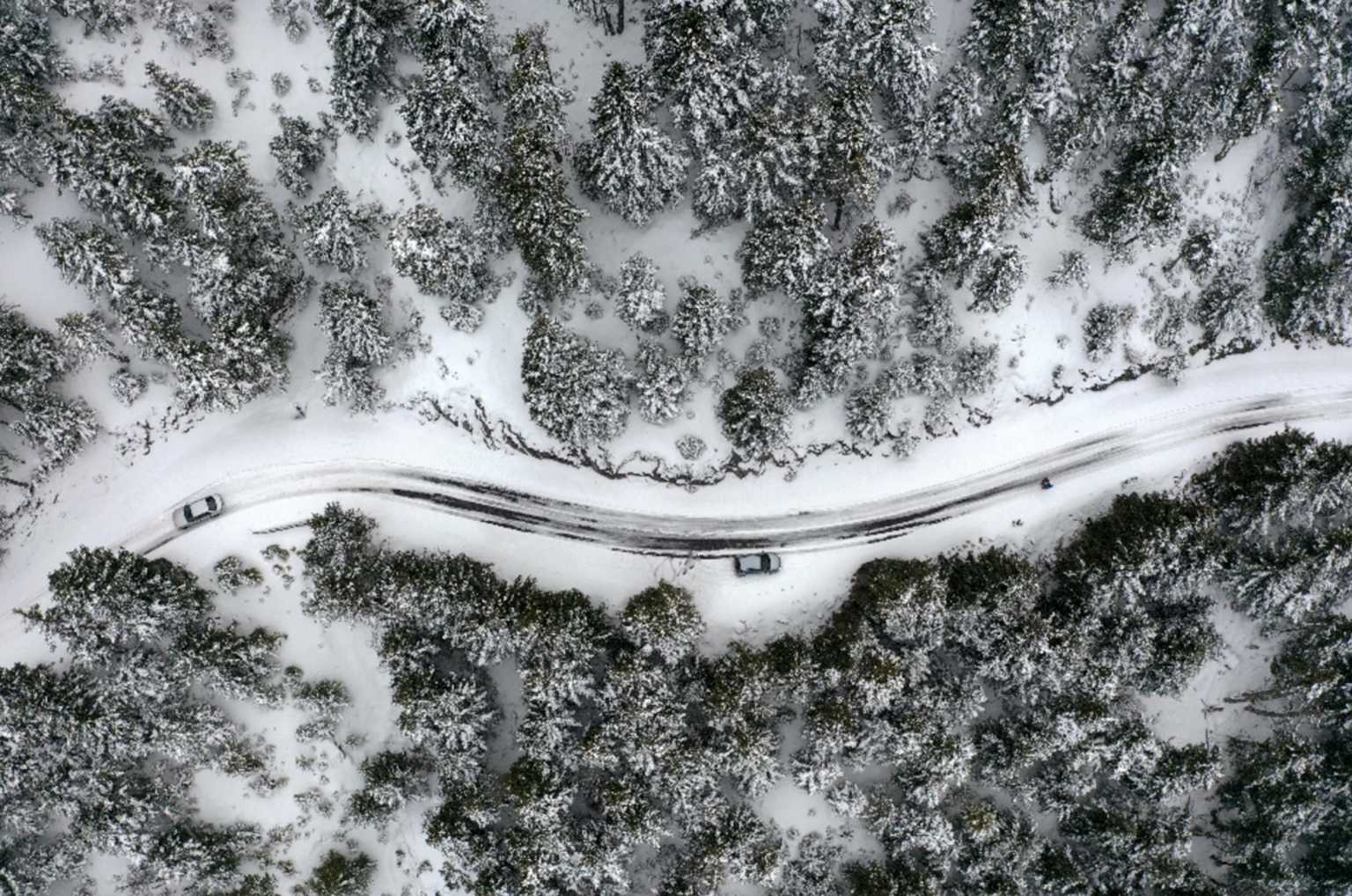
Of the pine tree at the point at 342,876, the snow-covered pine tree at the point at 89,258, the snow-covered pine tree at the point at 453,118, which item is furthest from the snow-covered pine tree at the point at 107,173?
the pine tree at the point at 342,876

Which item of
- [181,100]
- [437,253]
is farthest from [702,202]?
[181,100]

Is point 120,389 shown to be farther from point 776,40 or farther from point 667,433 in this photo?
point 776,40

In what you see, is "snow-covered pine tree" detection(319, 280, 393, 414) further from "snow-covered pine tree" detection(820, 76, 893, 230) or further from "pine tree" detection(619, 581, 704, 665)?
"snow-covered pine tree" detection(820, 76, 893, 230)

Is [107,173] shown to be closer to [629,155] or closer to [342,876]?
[629,155]

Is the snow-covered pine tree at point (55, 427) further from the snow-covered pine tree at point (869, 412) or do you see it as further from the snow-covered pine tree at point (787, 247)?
the snow-covered pine tree at point (869, 412)

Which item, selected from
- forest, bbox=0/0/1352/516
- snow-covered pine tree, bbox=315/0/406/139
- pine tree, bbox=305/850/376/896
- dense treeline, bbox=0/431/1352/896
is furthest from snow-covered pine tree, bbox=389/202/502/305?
pine tree, bbox=305/850/376/896

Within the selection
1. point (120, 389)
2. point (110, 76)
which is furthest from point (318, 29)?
point (120, 389)
